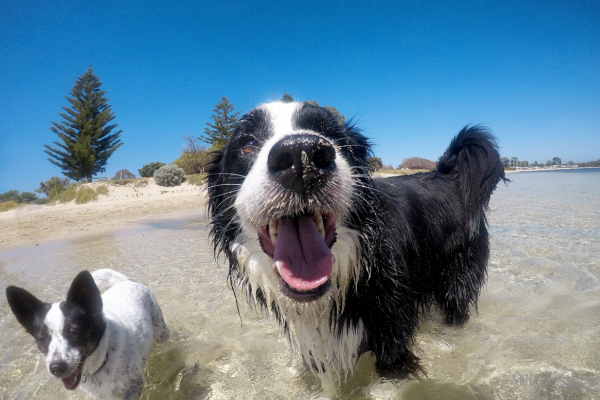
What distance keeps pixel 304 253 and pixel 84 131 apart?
126 feet

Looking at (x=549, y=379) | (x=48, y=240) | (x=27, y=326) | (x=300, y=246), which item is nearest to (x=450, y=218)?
(x=549, y=379)

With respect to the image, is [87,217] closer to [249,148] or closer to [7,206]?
[7,206]

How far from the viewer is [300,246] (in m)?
1.75

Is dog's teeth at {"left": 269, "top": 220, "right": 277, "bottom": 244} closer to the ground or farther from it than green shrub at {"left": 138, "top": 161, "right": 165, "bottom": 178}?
closer to the ground

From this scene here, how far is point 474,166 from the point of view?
9.93 feet

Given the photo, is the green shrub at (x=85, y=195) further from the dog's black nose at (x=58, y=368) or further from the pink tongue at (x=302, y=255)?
the pink tongue at (x=302, y=255)

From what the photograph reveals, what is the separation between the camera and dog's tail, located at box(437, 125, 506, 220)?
295cm

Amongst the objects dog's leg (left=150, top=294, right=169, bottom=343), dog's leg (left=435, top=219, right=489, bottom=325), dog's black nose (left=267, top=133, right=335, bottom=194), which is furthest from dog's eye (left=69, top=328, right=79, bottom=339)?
dog's leg (left=435, top=219, right=489, bottom=325)

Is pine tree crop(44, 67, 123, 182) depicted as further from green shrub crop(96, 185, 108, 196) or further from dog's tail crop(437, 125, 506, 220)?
dog's tail crop(437, 125, 506, 220)

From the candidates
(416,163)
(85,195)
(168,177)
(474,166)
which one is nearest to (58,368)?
(474,166)

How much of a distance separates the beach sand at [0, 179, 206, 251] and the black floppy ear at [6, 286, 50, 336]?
423cm

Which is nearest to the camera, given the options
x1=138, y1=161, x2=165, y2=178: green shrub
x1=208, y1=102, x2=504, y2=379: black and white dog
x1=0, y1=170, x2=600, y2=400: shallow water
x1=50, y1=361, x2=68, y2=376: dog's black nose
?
x1=208, y1=102, x2=504, y2=379: black and white dog

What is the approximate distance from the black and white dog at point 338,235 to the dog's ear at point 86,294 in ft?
2.97

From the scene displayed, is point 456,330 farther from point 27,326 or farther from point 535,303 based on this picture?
point 27,326
